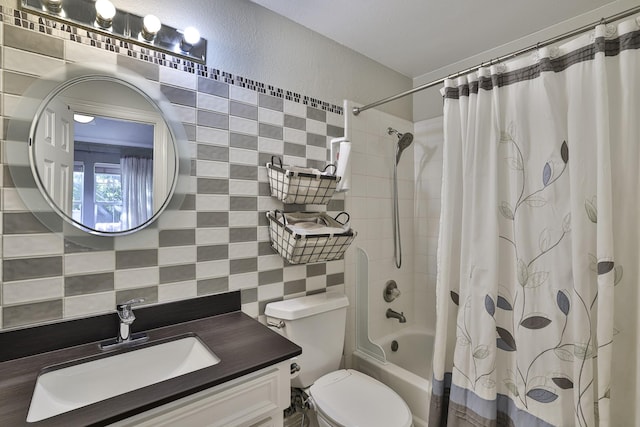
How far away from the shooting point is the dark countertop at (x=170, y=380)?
0.71m

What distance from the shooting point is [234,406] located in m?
0.92

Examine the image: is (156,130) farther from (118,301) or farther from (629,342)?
(629,342)

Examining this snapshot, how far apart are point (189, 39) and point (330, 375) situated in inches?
67.3

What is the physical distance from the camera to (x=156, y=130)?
1207mm

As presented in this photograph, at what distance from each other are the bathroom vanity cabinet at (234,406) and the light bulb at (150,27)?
1309mm

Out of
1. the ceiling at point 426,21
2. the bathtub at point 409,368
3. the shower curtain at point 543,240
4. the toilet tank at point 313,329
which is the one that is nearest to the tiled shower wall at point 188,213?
the toilet tank at point 313,329

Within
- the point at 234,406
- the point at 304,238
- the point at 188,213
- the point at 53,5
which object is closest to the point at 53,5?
the point at 53,5

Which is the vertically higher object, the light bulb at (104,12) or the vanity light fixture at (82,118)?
the light bulb at (104,12)

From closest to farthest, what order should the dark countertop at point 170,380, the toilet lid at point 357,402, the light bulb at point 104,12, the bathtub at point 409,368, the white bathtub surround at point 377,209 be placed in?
the dark countertop at point 170,380 < the light bulb at point 104,12 < the toilet lid at point 357,402 < the bathtub at point 409,368 < the white bathtub surround at point 377,209

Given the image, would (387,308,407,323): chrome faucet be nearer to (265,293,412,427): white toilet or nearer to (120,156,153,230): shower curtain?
(265,293,412,427): white toilet

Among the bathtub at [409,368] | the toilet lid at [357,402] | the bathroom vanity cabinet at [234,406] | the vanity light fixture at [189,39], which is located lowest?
the bathtub at [409,368]

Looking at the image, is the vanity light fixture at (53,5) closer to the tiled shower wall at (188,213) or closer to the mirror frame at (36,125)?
the tiled shower wall at (188,213)

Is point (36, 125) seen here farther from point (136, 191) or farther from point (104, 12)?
point (104, 12)

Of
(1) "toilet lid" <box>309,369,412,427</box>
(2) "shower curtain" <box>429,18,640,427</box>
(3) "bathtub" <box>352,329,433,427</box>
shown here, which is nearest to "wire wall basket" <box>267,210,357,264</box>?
(2) "shower curtain" <box>429,18,640,427</box>
